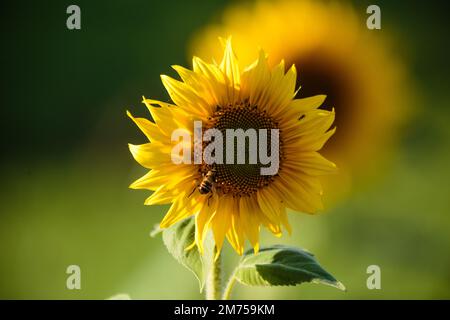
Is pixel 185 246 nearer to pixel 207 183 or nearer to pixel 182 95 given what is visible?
pixel 207 183

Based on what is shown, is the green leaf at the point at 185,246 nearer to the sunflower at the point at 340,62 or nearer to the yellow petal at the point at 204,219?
the yellow petal at the point at 204,219

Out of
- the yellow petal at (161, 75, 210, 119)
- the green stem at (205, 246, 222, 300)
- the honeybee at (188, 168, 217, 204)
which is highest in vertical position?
the yellow petal at (161, 75, 210, 119)

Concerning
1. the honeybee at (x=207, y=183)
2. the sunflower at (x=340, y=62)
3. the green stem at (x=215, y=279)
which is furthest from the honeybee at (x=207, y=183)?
the sunflower at (x=340, y=62)

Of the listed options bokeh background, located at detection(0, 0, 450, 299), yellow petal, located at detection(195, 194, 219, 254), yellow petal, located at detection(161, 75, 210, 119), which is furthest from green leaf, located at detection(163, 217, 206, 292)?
bokeh background, located at detection(0, 0, 450, 299)

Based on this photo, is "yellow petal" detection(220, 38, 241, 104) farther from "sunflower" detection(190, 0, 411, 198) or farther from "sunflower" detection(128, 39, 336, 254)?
"sunflower" detection(190, 0, 411, 198)

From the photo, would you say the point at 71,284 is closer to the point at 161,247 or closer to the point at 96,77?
the point at 161,247
